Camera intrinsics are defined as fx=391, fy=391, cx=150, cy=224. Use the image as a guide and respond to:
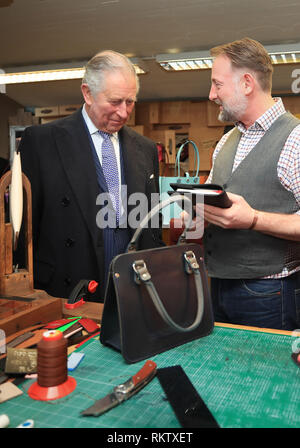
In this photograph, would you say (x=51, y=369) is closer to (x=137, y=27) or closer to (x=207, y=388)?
(x=207, y=388)

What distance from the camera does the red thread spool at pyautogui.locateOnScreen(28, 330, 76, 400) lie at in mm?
862

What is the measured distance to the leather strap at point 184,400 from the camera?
2.54 ft

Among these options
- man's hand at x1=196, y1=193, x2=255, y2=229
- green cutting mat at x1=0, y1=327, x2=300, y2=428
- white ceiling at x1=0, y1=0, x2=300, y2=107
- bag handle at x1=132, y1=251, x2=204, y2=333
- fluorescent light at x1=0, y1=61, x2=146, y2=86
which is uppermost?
white ceiling at x1=0, y1=0, x2=300, y2=107

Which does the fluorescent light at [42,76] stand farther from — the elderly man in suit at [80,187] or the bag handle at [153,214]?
the bag handle at [153,214]

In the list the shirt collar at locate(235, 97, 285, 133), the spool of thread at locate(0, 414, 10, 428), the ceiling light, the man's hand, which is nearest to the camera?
the spool of thread at locate(0, 414, 10, 428)

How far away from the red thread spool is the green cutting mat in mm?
20

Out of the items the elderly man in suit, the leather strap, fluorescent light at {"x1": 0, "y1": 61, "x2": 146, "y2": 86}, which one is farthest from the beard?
fluorescent light at {"x1": 0, "y1": 61, "x2": 146, "y2": 86}

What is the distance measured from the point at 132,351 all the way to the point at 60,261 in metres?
0.89

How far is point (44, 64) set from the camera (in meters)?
5.01

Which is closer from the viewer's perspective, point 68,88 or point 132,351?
point 132,351

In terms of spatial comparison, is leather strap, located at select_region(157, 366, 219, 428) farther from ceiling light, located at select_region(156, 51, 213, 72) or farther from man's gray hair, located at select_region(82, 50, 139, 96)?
ceiling light, located at select_region(156, 51, 213, 72)

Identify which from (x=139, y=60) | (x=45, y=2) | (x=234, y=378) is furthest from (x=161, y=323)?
(x=139, y=60)

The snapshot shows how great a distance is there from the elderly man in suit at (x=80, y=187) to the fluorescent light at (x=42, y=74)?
298 cm
